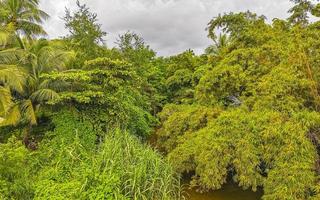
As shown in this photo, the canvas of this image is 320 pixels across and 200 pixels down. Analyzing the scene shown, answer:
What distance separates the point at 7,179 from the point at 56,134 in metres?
4.14

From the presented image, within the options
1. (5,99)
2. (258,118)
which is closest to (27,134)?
(5,99)

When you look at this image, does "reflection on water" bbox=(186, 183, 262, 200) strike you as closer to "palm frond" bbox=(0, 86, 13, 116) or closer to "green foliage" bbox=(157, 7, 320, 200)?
"green foliage" bbox=(157, 7, 320, 200)

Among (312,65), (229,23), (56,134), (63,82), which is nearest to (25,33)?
(63,82)

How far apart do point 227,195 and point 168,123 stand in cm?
337

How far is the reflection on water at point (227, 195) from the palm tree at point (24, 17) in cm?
1176

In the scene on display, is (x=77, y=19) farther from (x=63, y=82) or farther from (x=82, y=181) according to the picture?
(x=82, y=181)

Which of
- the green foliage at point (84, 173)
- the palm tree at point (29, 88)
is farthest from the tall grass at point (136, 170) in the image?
the palm tree at point (29, 88)

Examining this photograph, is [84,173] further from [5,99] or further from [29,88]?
[29,88]

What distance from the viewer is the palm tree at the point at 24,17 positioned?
16.5 m

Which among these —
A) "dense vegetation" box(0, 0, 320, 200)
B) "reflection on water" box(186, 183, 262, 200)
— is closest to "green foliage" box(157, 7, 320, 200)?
"dense vegetation" box(0, 0, 320, 200)

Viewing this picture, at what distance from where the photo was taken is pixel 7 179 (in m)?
6.25

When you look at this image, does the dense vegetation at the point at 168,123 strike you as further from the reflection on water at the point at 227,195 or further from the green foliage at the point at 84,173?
the reflection on water at the point at 227,195

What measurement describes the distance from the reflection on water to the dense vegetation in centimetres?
42

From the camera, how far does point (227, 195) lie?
1064cm
